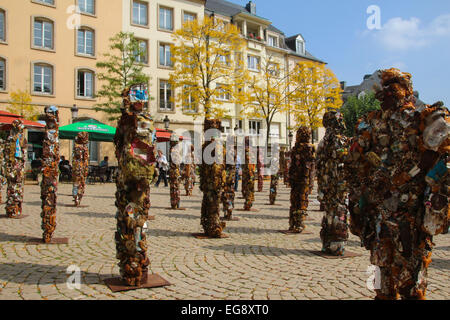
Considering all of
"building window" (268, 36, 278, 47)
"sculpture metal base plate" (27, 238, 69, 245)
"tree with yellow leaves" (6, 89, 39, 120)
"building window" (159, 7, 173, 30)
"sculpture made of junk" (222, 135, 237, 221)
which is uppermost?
"building window" (268, 36, 278, 47)

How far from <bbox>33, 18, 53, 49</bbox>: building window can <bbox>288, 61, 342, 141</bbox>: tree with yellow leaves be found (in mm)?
18433

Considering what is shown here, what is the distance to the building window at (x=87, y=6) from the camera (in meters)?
25.3

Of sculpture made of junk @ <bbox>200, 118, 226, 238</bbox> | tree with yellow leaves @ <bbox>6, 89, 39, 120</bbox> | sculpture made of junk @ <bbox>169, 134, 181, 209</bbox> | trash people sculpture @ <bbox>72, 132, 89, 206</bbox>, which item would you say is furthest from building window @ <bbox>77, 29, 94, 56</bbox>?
sculpture made of junk @ <bbox>200, 118, 226, 238</bbox>

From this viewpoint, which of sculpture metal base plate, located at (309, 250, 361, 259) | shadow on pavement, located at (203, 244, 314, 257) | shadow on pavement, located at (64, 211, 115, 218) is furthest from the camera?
shadow on pavement, located at (64, 211, 115, 218)

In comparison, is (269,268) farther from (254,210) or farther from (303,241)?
(254,210)

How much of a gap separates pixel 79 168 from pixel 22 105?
526 inches

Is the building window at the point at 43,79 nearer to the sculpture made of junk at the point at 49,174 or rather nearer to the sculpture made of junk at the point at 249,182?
the sculpture made of junk at the point at 249,182

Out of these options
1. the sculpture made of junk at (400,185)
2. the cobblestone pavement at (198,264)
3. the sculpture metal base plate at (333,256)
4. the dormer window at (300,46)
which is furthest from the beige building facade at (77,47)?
the sculpture made of junk at (400,185)

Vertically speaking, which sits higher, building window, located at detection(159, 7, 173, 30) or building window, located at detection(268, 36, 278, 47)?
building window, located at detection(268, 36, 278, 47)

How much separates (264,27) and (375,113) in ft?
124

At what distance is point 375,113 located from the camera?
3.05 metres

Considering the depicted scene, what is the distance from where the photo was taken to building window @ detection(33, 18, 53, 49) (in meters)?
23.6

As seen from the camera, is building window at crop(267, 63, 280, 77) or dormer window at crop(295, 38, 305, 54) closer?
building window at crop(267, 63, 280, 77)

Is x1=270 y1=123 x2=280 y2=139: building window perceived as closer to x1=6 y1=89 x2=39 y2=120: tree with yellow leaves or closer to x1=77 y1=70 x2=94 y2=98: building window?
x1=77 y1=70 x2=94 y2=98: building window
